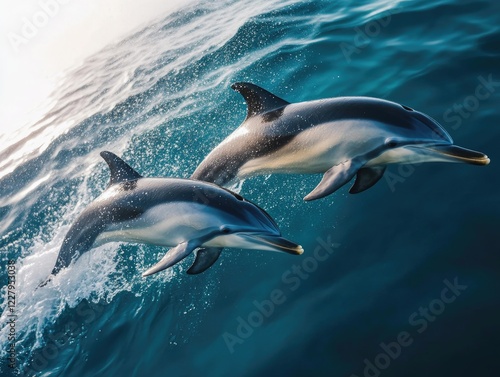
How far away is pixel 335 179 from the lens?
4.33 m

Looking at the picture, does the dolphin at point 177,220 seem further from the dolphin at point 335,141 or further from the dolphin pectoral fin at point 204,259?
the dolphin at point 335,141

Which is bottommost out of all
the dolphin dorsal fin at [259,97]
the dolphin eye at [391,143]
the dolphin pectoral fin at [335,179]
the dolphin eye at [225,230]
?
the dolphin pectoral fin at [335,179]

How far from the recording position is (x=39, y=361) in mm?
5312

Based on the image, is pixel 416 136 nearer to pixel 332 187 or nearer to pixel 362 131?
pixel 362 131

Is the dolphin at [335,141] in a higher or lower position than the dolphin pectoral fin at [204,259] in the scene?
higher

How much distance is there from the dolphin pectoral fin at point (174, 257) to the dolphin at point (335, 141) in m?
1.50

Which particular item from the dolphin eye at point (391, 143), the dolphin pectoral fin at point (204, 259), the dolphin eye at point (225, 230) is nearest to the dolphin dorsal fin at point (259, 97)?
the dolphin eye at point (391, 143)

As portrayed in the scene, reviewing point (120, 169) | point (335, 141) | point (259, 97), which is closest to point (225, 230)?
point (335, 141)

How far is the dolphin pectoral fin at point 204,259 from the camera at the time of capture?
461 centimetres

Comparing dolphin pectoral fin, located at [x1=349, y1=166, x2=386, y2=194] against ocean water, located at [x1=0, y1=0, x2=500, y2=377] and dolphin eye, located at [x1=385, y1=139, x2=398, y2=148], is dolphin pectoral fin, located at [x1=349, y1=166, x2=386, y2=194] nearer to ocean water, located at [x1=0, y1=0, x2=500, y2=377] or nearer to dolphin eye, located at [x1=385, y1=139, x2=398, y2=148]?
dolphin eye, located at [x1=385, y1=139, x2=398, y2=148]

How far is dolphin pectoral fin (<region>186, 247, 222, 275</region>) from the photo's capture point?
182 inches

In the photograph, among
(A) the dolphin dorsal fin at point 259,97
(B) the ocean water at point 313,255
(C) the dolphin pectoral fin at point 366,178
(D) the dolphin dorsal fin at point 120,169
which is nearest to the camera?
(B) the ocean water at point 313,255

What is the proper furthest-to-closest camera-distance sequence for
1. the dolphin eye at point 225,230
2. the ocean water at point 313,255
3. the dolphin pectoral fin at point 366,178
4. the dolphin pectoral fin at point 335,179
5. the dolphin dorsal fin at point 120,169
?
1. the dolphin dorsal fin at point 120,169
2. the dolphin pectoral fin at point 366,178
3. the dolphin eye at point 225,230
4. the dolphin pectoral fin at point 335,179
5. the ocean water at point 313,255

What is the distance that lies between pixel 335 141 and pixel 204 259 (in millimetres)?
2106
